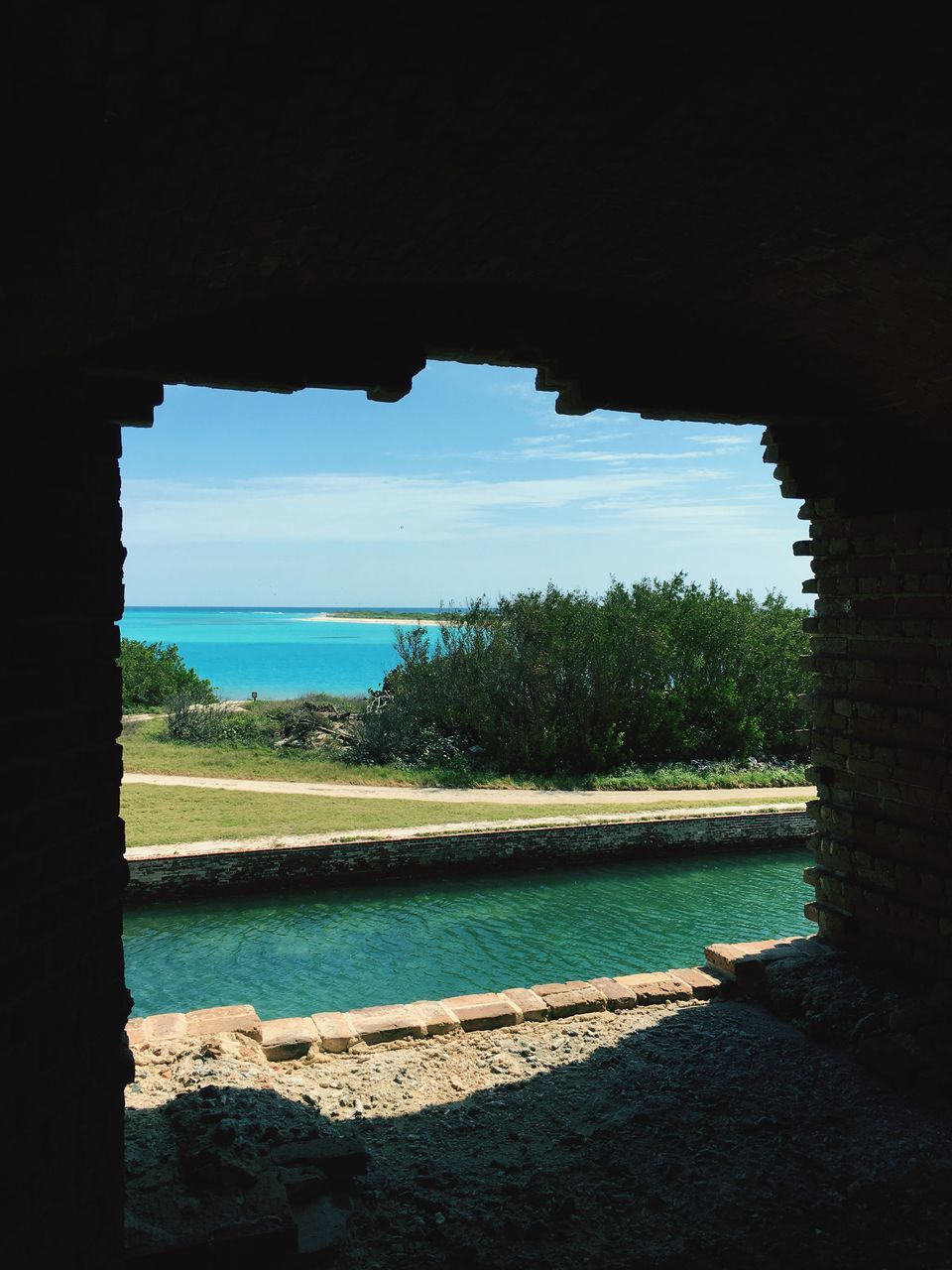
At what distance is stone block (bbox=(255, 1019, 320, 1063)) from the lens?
532cm

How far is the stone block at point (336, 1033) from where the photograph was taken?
5480 millimetres

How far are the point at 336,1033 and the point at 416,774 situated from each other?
36.3ft

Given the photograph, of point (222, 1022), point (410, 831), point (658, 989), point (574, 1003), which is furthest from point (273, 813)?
point (658, 989)

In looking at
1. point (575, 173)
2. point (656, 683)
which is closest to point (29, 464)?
point (575, 173)

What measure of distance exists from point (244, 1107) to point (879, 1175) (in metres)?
2.96

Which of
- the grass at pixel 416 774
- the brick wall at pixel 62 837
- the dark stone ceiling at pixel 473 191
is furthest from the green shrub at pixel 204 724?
the brick wall at pixel 62 837

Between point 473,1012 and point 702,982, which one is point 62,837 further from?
point 702,982

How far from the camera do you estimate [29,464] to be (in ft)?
9.12

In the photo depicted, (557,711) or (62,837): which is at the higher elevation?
(62,837)

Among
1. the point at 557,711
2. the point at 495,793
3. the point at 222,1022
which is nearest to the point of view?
the point at 222,1022

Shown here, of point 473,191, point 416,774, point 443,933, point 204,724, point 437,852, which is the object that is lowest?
point 443,933

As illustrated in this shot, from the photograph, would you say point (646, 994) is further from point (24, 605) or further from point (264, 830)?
point (264, 830)

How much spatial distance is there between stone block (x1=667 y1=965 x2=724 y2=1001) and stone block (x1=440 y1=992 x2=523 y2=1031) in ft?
4.04

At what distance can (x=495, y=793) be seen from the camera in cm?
1575
